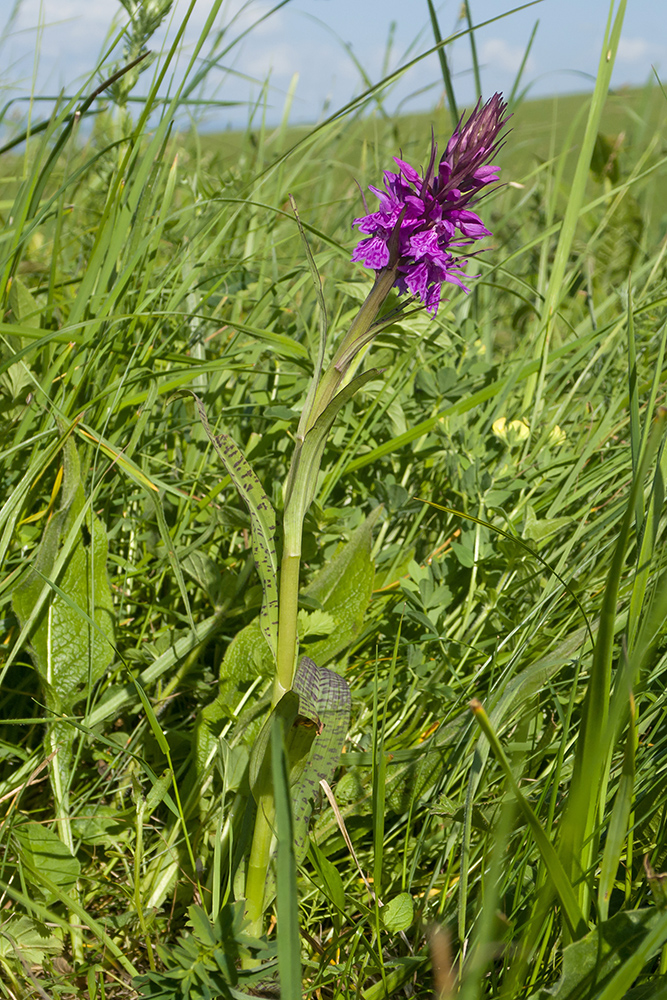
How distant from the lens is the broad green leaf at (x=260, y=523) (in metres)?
1.07

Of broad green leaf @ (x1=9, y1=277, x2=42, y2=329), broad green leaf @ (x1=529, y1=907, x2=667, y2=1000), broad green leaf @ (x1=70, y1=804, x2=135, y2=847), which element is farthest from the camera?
broad green leaf @ (x1=9, y1=277, x2=42, y2=329)

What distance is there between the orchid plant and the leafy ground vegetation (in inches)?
1.6

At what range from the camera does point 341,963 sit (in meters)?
1.09

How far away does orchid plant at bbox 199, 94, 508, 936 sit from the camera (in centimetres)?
100

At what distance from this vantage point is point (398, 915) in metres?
1.04

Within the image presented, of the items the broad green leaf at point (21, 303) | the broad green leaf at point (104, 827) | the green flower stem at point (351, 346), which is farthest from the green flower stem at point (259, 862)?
the broad green leaf at point (21, 303)

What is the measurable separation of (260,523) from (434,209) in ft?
1.76

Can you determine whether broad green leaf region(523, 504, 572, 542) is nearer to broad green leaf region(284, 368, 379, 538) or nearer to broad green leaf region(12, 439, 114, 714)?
broad green leaf region(284, 368, 379, 538)

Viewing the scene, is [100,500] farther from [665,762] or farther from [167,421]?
[665,762]

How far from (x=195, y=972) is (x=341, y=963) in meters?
0.28

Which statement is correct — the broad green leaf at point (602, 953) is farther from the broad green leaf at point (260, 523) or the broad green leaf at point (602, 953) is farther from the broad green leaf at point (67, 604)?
the broad green leaf at point (67, 604)

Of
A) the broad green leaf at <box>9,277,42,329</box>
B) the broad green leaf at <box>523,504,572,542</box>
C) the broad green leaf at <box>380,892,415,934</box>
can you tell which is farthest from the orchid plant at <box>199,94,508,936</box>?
the broad green leaf at <box>9,277,42,329</box>

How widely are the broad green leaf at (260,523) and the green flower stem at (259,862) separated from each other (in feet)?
0.74

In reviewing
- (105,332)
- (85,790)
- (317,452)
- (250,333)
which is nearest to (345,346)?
(317,452)
